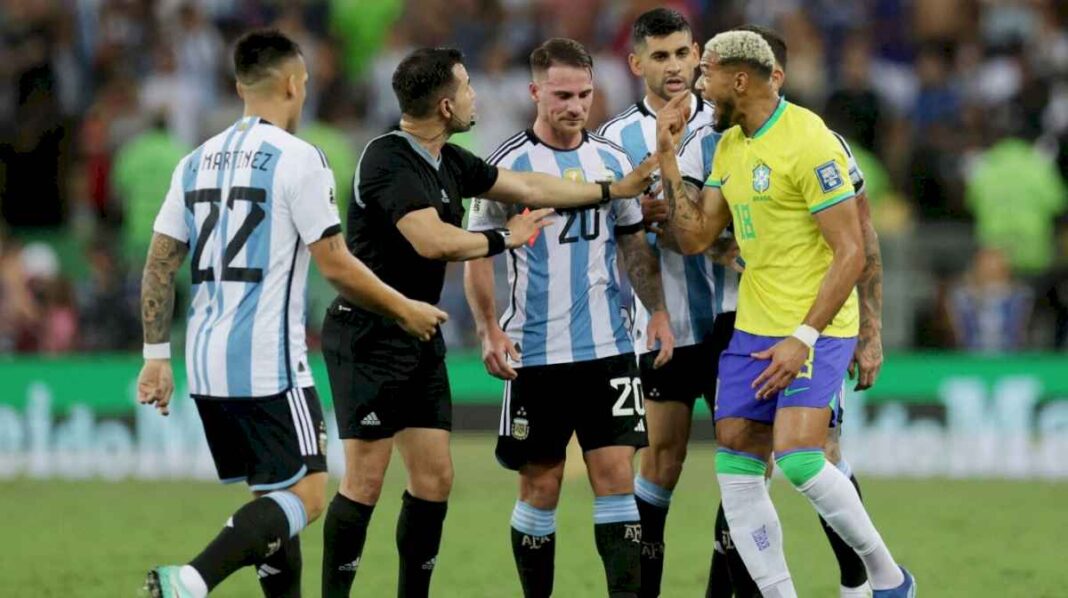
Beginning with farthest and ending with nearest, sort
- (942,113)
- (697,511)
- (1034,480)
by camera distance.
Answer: (942,113)
(1034,480)
(697,511)

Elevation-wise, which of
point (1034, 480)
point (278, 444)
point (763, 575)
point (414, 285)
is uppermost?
point (414, 285)

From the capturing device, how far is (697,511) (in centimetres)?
1223

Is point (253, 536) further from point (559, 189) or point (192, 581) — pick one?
point (559, 189)

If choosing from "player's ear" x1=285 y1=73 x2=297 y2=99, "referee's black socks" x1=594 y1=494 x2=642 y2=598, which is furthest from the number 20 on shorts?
"player's ear" x1=285 y1=73 x2=297 y2=99

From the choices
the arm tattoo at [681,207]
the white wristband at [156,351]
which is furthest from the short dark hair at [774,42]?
the white wristband at [156,351]

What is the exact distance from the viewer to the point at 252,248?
709cm

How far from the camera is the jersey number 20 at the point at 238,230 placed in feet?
23.2

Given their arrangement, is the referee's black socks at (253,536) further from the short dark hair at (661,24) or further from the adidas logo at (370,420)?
the short dark hair at (661,24)

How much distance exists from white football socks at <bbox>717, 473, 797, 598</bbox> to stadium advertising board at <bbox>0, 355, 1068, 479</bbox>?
6.80 m

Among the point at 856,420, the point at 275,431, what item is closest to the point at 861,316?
the point at 275,431

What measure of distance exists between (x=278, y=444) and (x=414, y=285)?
3.30ft

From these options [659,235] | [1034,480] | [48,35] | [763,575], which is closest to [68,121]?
[48,35]

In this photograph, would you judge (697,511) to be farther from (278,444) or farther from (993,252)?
(278,444)

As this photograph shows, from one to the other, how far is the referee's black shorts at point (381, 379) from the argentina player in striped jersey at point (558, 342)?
0.96 ft
